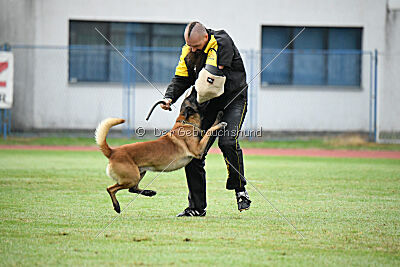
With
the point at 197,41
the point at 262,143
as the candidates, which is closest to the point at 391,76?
the point at 262,143

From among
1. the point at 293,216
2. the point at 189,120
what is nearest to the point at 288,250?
the point at 293,216

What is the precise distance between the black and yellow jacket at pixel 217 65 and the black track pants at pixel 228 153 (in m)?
0.16

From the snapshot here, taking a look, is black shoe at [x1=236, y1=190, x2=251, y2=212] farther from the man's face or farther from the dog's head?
the man's face

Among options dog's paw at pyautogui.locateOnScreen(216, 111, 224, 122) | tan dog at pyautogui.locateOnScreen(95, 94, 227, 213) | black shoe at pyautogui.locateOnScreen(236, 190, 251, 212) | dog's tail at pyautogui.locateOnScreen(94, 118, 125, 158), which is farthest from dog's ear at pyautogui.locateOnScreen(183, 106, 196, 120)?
black shoe at pyautogui.locateOnScreen(236, 190, 251, 212)

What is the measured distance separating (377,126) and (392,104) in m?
1.39

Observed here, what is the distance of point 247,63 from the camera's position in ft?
66.9

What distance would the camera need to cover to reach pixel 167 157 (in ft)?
22.0

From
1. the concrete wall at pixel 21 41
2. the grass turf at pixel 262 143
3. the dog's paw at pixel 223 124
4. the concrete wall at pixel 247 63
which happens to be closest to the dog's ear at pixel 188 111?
the dog's paw at pixel 223 124

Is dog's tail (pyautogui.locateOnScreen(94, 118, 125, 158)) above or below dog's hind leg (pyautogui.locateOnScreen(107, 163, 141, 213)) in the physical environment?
above

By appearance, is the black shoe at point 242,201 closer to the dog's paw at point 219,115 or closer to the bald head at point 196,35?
the dog's paw at point 219,115

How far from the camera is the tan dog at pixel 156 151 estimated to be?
646 cm

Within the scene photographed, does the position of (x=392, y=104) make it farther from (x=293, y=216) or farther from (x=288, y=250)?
(x=288, y=250)

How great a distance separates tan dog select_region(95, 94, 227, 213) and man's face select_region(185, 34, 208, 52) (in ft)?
2.32

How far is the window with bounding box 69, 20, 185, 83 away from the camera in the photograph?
20484mm
